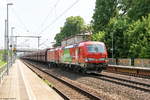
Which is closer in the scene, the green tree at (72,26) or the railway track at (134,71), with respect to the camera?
the railway track at (134,71)

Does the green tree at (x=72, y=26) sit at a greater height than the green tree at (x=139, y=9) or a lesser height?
greater

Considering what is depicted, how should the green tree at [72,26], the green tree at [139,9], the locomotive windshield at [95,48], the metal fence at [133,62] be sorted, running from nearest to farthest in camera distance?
the locomotive windshield at [95,48] < the metal fence at [133,62] < the green tree at [139,9] < the green tree at [72,26]

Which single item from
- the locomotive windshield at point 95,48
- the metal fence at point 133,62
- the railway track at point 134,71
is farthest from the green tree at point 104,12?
the locomotive windshield at point 95,48

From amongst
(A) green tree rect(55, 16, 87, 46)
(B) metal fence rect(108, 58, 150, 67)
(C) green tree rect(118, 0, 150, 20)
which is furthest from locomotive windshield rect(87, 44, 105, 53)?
(A) green tree rect(55, 16, 87, 46)

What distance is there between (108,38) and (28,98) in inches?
1646

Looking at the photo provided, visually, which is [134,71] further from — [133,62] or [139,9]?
[139,9]

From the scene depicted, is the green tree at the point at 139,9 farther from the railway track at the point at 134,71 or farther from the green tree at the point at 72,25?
the green tree at the point at 72,25

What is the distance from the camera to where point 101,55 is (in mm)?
30484

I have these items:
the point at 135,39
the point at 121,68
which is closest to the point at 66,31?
the point at 135,39

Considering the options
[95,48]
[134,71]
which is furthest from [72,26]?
[95,48]

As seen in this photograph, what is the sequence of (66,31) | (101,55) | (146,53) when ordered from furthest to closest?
(66,31) → (146,53) → (101,55)

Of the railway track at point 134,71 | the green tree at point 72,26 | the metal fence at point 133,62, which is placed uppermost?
the green tree at point 72,26

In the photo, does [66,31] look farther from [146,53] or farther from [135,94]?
[135,94]

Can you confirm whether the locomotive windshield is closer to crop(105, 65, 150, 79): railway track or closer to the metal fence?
crop(105, 65, 150, 79): railway track
